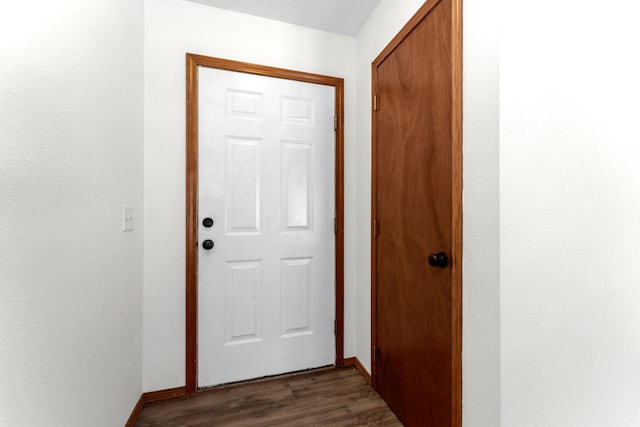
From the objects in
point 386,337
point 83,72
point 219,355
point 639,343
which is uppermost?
point 83,72

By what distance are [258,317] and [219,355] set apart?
32cm

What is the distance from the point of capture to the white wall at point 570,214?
0.91m

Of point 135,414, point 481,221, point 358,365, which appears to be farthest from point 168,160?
point 358,365

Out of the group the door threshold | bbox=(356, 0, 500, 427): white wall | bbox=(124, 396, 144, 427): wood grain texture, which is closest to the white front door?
the door threshold

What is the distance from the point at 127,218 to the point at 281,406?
133cm

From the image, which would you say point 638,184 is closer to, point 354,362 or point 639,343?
point 639,343

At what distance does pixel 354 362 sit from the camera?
2.01 metres

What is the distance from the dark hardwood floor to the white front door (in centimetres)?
11

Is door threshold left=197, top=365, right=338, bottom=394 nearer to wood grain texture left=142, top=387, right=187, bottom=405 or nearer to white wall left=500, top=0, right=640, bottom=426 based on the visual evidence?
wood grain texture left=142, top=387, right=187, bottom=405

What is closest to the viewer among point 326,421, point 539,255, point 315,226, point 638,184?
point 539,255

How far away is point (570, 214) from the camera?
97 cm

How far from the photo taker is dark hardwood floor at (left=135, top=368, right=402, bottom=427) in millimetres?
1468

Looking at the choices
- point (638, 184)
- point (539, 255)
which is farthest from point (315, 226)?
point (638, 184)

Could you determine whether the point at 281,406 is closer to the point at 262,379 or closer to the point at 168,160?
the point at 262,379
